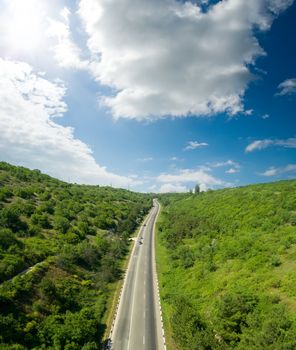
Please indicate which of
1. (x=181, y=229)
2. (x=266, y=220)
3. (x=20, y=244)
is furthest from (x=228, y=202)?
(x=20, y=244)

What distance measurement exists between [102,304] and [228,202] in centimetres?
6040

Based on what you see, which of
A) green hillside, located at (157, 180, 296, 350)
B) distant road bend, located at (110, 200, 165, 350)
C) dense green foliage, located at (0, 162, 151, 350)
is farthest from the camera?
distant road bend, located at (110, 200, 165, 350)

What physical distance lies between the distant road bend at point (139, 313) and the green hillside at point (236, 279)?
2.05 meters

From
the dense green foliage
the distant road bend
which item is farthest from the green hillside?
the dense green foliage

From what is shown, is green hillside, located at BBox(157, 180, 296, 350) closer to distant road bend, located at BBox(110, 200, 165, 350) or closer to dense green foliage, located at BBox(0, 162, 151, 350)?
distant road bend, located at BBox(110, 200, 165, 350)

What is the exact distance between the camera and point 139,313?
4744 cm

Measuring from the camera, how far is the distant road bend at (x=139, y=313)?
39.3 metres

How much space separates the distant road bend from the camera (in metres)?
39.3

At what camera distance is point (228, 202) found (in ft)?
317

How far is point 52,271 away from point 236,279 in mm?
33998

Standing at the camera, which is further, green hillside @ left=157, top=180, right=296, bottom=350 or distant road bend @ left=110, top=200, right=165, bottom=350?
distant road bend @ left=110, top=200, right=165, bottom=350

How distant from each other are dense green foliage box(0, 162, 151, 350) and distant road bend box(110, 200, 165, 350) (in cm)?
308

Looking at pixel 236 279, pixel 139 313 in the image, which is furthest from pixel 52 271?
pixel 236 279

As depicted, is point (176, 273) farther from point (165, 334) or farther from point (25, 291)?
point (25, 291)
